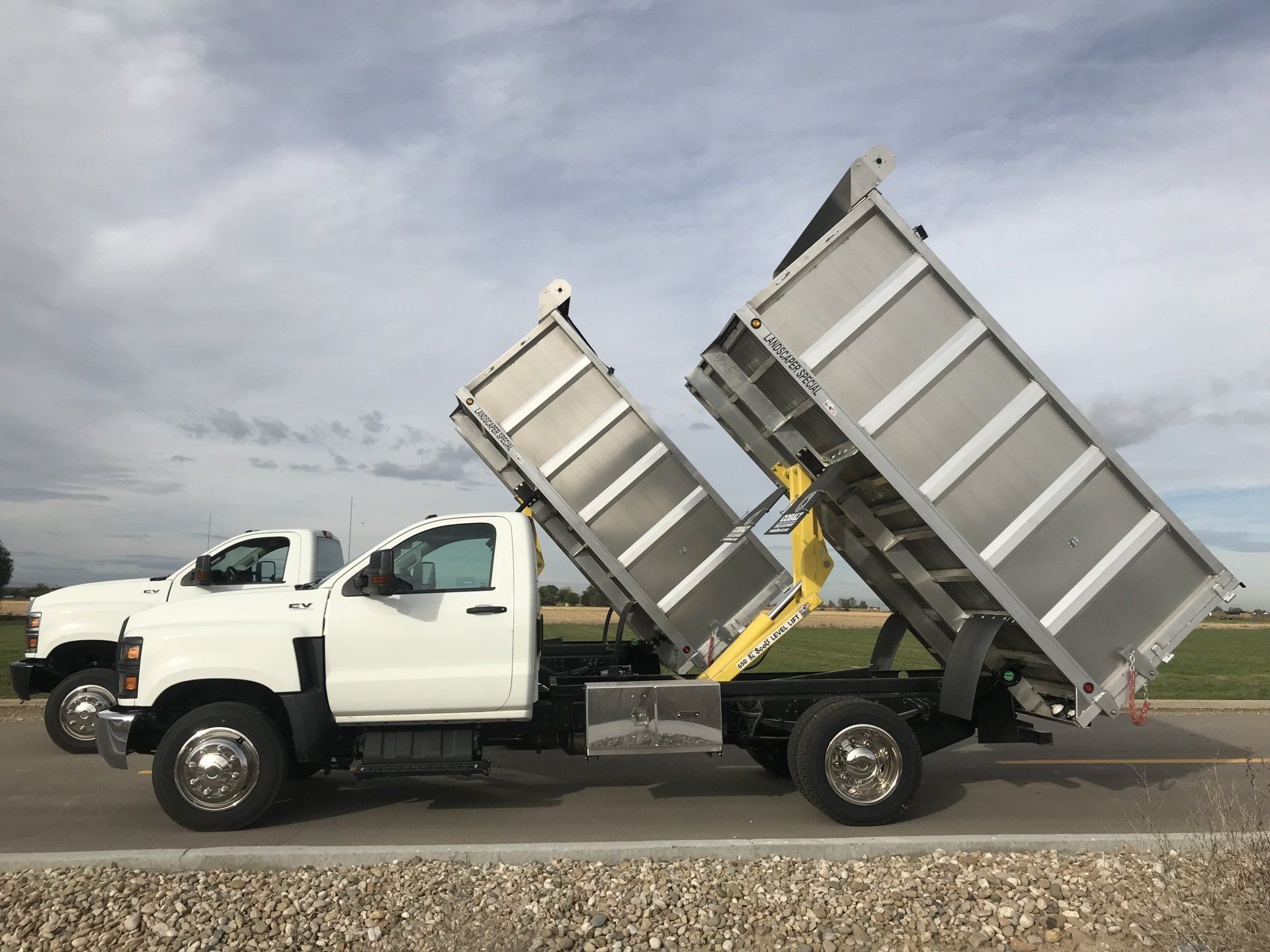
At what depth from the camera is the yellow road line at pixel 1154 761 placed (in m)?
9.30

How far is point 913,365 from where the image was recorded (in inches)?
267

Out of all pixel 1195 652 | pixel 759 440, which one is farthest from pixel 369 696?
pixel 1195 652

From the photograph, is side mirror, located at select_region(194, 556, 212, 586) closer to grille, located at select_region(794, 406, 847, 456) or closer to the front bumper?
the front bumper

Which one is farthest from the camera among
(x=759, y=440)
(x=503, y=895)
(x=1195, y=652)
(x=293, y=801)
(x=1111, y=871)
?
(x=1195, y=652)

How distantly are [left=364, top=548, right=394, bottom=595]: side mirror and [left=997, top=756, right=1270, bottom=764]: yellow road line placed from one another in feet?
20.9

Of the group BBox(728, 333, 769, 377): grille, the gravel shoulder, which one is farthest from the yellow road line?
BBox(728, 333, 769, 377): grille

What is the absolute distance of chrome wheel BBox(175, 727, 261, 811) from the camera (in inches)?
249

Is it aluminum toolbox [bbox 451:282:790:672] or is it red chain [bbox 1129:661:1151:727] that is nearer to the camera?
red chain [bbox 1129:661:1151:727]

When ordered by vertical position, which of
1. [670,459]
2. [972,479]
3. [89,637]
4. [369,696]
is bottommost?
[369,696]

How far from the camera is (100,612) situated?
31.7ft

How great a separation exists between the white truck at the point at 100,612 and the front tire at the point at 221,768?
127 inches

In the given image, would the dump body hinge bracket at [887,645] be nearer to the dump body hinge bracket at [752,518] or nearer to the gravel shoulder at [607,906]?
the dump body hinge bracket at [752,518]

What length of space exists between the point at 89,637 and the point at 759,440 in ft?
23.2

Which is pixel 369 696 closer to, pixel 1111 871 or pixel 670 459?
pixel 670 459
